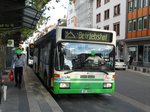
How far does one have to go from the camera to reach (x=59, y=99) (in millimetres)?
12859

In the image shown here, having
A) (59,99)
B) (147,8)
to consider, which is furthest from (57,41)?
(147,8)

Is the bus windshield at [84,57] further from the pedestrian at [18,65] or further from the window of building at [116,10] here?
the window of building at [116,10]

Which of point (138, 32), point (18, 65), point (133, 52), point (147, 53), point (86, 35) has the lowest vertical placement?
point (18, 65)

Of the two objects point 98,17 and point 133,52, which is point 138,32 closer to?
point 133,52

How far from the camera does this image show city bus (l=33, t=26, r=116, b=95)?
11789mm

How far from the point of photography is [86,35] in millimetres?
12195

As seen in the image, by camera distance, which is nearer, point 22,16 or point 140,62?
point 22,16

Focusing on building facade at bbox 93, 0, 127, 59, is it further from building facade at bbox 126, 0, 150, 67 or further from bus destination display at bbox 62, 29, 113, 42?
bus destination display at bbox 62, 29, 113, 42

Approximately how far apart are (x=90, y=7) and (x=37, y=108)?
69772 mm

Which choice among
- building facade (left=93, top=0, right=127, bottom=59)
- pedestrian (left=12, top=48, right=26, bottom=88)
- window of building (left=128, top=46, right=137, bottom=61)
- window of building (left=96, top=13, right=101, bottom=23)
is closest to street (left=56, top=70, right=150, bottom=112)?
pedestrian (left=12, top=48, right=26, bottom=88)

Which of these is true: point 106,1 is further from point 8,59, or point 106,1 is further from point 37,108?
point 37,108

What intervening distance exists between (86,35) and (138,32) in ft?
121

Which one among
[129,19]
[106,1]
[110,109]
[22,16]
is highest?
[106,1]

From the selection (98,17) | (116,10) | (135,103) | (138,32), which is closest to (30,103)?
(135,103)
